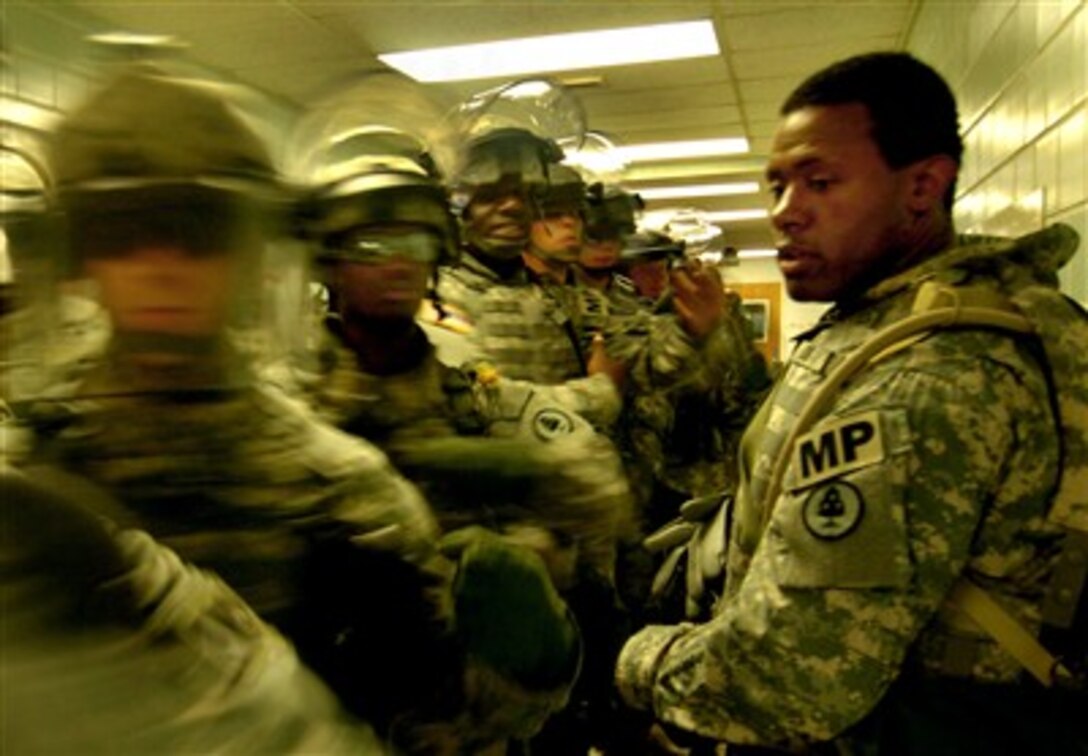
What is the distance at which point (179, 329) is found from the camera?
0.60 m

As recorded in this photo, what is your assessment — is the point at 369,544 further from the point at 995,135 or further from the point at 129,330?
the point at 995,135

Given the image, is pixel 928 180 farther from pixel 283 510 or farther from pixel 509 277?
pixel 509 277

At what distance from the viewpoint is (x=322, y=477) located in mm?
794

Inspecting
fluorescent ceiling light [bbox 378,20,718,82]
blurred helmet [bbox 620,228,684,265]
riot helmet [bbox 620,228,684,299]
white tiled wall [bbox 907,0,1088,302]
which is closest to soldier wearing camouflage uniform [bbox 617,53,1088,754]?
white tiled wall [bbox 907,0,1088,302]

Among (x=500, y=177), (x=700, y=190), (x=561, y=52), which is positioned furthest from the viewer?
(x=700, y=190)

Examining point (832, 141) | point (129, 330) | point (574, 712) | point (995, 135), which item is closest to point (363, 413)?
point (129, 330)

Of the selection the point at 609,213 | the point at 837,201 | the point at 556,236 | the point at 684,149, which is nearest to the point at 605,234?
the point at 609,213

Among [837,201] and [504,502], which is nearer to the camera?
[504,502]

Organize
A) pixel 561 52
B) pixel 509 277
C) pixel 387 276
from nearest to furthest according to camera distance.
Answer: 1. pixel 387 276
2. pixel 509 277
3. pixel 561 52

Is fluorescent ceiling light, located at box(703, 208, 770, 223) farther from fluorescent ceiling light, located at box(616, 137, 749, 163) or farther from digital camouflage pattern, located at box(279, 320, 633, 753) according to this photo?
digital camouflage pattern, located at box(279, 320, 633, 753)

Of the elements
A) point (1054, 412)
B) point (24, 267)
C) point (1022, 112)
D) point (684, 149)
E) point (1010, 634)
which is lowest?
point (1010, 634)

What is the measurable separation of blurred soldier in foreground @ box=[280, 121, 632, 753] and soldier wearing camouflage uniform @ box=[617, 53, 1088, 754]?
0.73ft

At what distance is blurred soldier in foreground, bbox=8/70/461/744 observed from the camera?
0.58 metres

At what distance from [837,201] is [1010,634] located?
1.92 ft
